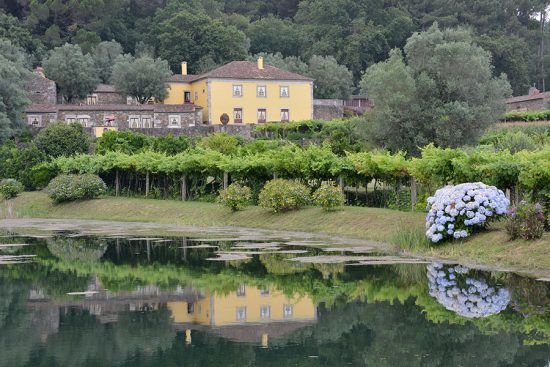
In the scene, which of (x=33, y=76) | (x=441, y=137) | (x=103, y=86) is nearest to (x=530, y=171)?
(x=441, y=137)

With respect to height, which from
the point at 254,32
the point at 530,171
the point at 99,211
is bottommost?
the point at 99,211

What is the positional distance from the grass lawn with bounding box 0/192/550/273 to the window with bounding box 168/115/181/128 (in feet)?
105

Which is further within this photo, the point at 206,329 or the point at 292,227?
the point at 292,227

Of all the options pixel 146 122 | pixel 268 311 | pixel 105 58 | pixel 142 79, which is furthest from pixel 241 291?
pixel 105 58

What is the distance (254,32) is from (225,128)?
5242 cm

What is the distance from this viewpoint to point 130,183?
186 feet

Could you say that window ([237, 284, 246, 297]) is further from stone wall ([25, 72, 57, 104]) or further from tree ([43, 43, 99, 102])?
tree ([43, 43, 99, 102])

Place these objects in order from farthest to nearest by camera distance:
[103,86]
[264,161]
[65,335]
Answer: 1. [103,86]
2. [264,161]
3. [65,335]

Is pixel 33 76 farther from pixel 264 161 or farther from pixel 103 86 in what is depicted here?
pixel 264 161

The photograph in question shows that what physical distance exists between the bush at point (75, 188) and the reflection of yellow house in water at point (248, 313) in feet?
104

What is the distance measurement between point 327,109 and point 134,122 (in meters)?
22.0

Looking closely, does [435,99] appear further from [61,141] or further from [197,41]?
[197,41]

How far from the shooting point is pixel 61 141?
210 ft

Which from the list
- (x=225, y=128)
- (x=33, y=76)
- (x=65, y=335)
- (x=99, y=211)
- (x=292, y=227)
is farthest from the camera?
(x=33, y=76)
